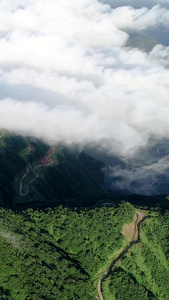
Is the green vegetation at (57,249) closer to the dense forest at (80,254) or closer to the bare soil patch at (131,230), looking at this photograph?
the dense forest at (80,254)

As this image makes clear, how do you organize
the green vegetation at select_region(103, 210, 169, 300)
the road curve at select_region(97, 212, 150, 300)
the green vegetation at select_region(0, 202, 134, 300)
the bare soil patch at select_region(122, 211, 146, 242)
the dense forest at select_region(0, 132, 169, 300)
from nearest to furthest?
the green vegetation at select_region(0, 202, 134, 300), the dense forest at select_region(0, 132, 169, 300), the road curve at select_region(97, 212, 150, 300), the green vegetation at select_region(103, 210, 169, 300), the bare soil patch at select_region(122, 211, 146, 242)

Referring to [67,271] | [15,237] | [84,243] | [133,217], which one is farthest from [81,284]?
[133,217]

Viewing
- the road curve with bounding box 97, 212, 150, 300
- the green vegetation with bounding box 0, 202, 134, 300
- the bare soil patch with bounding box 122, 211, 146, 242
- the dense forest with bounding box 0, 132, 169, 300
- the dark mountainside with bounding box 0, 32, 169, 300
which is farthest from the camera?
the bare soil patch with bounding box 122, 211, 146, 242

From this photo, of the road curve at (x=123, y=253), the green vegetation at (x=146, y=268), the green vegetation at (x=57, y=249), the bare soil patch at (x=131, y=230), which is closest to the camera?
the green vegetation at (x=57, y=249)

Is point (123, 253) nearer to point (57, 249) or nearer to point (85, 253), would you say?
point (85, 253)

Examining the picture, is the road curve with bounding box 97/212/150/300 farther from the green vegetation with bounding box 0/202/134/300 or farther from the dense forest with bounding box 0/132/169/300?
the green vegetation with bounding box 0/202/134/300

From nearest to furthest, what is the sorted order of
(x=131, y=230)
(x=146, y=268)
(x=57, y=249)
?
(x=57, y=249)
(x=146, y=268)
(x=131, y=230)

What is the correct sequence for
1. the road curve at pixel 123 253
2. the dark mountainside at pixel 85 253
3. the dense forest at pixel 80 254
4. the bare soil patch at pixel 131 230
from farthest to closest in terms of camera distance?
the bare soil patch at pixel 131 230 → the road curve at pixel 123 253 → the dark mountainside at pixel 85 253 → the dense forest at pixel 80 254

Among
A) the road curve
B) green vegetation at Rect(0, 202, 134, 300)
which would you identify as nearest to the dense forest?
green vegetation at Rect(0, 202, 134, 300)

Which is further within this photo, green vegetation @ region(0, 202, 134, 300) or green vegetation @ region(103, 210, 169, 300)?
green vegetation @ region(103, 210, 169, 300)

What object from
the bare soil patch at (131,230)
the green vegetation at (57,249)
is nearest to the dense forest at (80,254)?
the green vegetation at (57,249)

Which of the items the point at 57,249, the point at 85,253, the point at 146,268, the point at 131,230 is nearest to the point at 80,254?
the point at 85,253

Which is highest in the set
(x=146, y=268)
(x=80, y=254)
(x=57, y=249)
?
(x=57, y=249)

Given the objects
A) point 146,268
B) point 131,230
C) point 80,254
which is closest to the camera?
point 80,254
